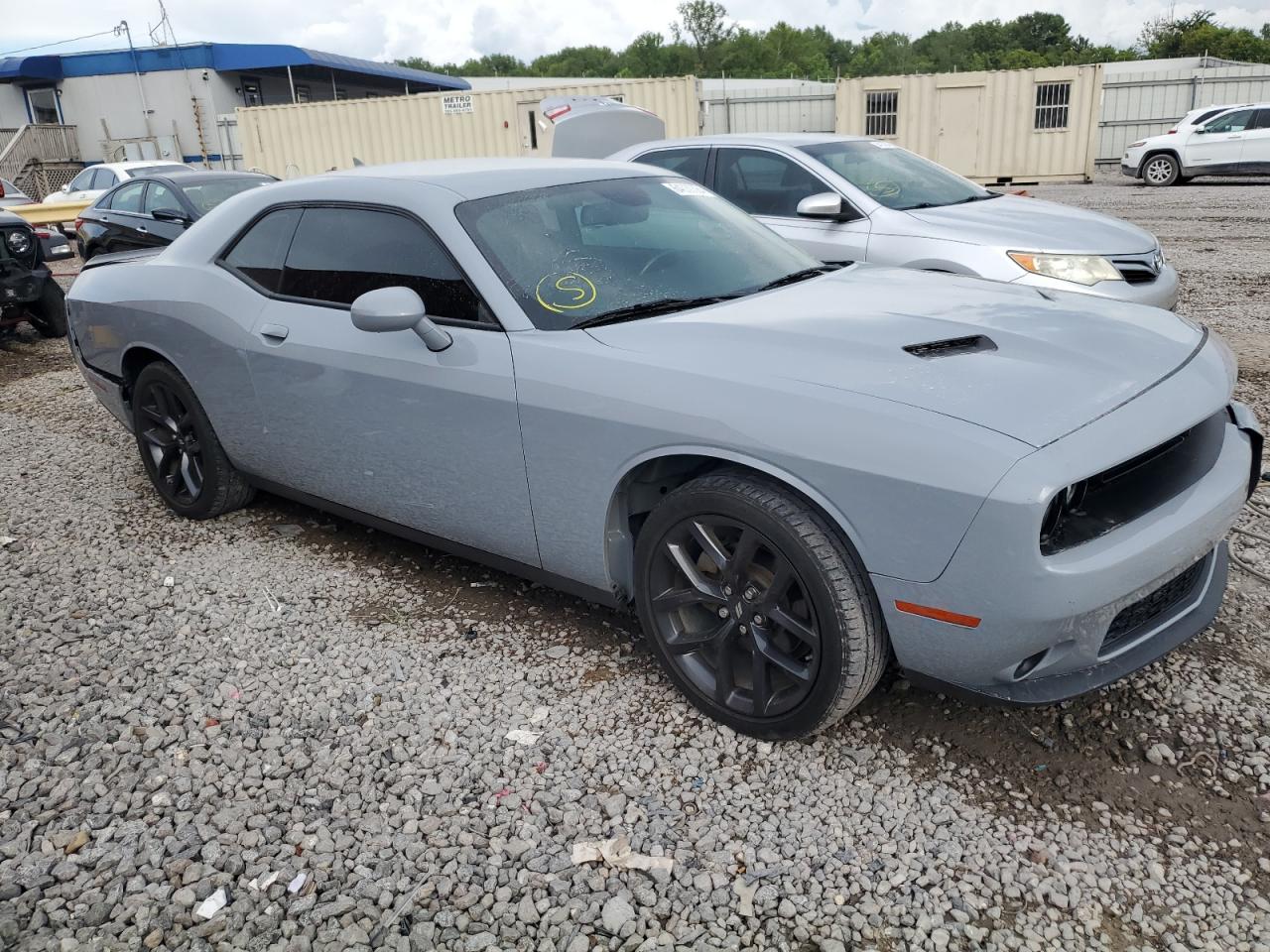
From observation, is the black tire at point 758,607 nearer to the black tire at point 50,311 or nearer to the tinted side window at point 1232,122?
the black tire at point 50,311

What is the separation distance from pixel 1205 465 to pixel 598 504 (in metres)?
1.69

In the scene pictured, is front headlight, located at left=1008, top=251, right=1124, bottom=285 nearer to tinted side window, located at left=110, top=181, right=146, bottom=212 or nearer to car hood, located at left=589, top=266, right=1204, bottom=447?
car hood, located at left=589, top=266, right=1204, bottom=447

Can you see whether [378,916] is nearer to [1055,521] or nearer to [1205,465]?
[1055,521]

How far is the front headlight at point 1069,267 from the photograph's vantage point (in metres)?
5.68

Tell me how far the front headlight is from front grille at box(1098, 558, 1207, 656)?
3.29 m

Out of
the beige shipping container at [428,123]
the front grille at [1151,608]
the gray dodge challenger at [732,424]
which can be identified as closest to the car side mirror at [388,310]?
the gray dodge challenger at [732,424]

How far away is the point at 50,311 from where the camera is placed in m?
9.59

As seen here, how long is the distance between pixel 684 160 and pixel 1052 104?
17482 mm

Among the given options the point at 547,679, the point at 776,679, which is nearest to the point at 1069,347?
the point at 776,679

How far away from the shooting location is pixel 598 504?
294 cm

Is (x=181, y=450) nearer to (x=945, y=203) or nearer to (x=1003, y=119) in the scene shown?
(x=945, y=203)

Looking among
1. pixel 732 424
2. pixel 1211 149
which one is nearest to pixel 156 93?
pixel 1211 149

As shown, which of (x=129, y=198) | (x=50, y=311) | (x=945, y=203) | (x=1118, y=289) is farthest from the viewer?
(x=129, y=198)

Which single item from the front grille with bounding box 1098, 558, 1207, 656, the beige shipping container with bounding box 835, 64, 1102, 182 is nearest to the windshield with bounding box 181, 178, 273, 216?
the front grille with bounding box 1098, 558, 1207, 656
